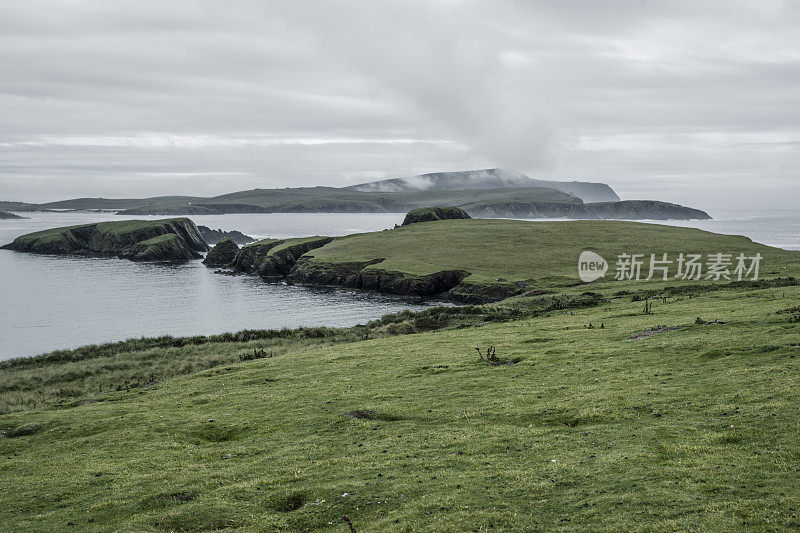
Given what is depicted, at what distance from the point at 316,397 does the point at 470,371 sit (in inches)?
397

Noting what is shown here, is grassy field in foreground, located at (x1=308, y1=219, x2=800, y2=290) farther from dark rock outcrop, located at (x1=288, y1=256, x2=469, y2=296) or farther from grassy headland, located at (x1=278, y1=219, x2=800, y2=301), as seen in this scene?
dark rock outcrop, located at (x1=288, y1=256, x2=469, y2=296)

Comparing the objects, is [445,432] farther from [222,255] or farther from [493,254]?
[222,255]

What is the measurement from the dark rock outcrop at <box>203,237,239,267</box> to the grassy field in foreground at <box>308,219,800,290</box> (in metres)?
37.2

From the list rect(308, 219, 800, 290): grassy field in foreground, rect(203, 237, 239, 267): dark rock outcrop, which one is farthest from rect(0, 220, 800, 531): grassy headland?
rect(203, 237, 239, 267): dark rock outcrop

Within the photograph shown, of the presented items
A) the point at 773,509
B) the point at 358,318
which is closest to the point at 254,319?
Answer: the point at 358,318

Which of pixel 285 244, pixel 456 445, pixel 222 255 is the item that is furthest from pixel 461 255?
pixel 456 445

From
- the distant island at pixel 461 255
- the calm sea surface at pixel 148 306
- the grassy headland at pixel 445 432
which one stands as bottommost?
the calm sea surface at pixel 148 306

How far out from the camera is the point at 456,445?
2158 cm

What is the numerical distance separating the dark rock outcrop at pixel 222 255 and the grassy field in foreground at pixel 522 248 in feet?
122

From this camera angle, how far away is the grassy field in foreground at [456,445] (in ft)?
Answer: 51.5

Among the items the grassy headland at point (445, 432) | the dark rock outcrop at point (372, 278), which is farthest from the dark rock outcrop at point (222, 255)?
the grassy headland at point (445, 432)

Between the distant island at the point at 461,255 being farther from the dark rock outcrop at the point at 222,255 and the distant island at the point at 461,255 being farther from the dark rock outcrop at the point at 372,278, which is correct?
the dark rock outcrop at the point at 222,255

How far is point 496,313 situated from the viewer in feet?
219

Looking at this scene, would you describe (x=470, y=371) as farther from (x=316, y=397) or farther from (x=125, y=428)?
(x=125, y=428)
